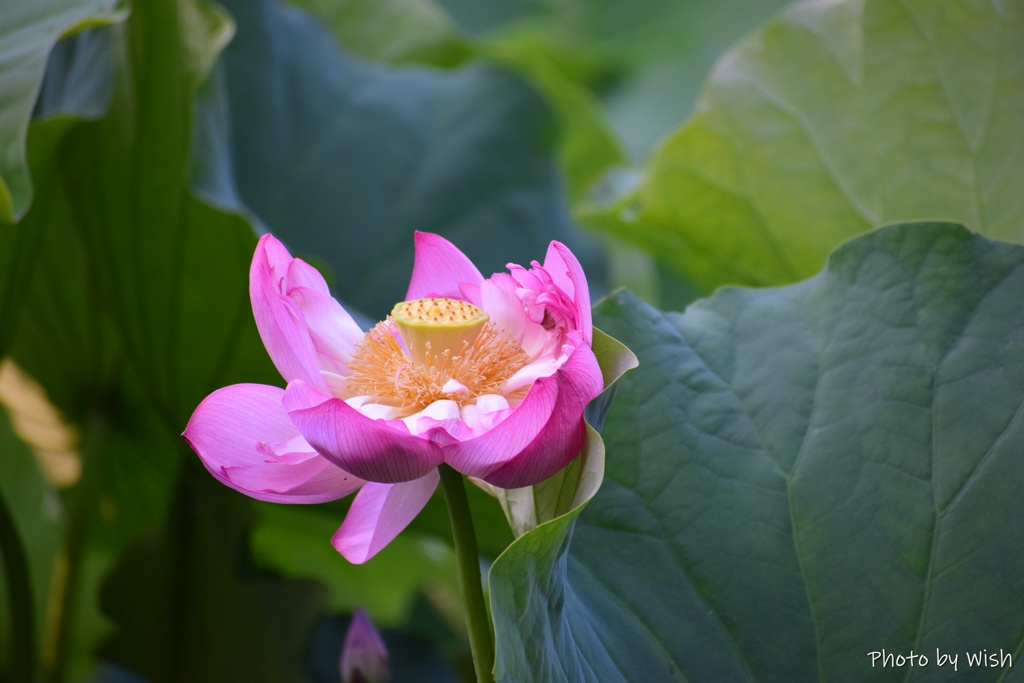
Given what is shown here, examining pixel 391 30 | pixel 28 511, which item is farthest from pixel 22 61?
A: pixel 391 30

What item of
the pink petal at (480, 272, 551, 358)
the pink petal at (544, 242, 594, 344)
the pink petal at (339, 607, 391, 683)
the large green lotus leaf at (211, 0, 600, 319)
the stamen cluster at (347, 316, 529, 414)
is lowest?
the pink petal at (339, 607, 391, 683)

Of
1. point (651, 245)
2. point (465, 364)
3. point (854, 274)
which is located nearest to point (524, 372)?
point (465, 364)

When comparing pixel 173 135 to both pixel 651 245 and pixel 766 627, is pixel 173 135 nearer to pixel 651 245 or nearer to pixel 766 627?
pixel 651 245

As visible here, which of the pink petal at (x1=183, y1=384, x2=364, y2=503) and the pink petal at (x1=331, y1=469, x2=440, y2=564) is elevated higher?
the pink petal at (x1=183, y1=384, x2=364, y2=503)

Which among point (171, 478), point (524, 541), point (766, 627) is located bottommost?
point (171, 478)

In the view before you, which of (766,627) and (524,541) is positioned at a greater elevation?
(524,541)

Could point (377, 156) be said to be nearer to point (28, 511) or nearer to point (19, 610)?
point (28, 511)

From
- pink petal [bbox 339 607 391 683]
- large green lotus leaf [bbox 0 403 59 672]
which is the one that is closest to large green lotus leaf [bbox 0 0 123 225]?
pink petal [bbox 339 607 391 683]

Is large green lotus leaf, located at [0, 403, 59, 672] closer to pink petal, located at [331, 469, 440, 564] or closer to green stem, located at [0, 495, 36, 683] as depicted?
green stem, located at [0, 495, 36, 683]
